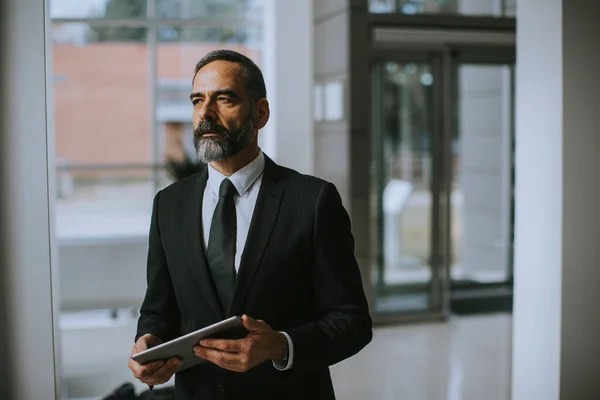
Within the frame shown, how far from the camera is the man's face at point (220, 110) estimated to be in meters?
1.56

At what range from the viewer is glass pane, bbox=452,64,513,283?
721 cm

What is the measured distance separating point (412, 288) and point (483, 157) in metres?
2.01

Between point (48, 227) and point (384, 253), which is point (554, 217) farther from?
point (384, 253)

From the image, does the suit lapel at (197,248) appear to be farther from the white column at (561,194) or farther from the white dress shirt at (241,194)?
the white column at (561,194)

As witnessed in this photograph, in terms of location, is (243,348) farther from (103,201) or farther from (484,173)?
(484,173)

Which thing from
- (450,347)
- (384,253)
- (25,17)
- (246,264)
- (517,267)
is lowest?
(450,347)

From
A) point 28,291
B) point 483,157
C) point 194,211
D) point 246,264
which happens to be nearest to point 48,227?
point 28,291

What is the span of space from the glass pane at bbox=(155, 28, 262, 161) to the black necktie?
5297mm

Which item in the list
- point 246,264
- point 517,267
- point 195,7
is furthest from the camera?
point 195,7

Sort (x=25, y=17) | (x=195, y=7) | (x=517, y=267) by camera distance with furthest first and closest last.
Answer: (x=195, y=7)
(x=517, y=267)
(x=25, y=17)

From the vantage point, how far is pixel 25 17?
2229 mm

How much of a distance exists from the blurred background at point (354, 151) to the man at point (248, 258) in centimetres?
227

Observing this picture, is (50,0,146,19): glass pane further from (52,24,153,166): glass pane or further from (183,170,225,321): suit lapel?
(183,170,225,321): suit lapel

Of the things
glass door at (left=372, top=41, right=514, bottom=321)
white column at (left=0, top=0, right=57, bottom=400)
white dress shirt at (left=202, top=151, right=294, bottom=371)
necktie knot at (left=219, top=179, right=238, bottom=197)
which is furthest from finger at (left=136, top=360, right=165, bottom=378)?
glass door at (left=372, top=41, right=514, bottom=321)
